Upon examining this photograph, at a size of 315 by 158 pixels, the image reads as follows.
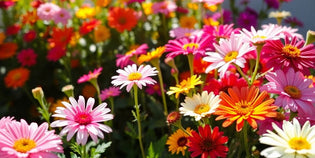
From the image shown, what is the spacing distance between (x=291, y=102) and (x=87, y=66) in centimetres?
129

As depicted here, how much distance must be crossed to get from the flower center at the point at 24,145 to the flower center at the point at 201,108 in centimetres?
37

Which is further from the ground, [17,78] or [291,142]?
[291,142]

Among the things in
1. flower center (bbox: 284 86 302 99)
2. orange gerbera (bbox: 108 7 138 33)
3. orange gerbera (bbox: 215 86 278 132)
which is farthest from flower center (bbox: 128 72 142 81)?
orange gerbera (bbox: 108 7 138 33)

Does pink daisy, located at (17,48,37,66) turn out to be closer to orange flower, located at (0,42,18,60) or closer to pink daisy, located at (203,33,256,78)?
orange flower, located at (0,42,18,60)

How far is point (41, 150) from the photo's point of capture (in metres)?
0.76

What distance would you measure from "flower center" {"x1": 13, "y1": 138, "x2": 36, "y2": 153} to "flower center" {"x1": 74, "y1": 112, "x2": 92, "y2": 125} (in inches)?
4.2

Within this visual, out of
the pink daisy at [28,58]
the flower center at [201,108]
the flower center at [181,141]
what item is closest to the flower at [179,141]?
the flower center at [181,141]

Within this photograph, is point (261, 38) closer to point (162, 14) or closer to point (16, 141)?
point (16, 141)

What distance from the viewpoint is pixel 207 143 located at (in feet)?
2.84

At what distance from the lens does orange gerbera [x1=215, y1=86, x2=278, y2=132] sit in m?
0.80

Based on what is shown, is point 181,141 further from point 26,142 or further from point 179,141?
point 26,142

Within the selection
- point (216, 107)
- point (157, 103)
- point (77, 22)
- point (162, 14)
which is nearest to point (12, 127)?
point (216, 107)

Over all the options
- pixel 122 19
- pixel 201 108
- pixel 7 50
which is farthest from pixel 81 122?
pixel 7 50

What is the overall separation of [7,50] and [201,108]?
1.49 meters
